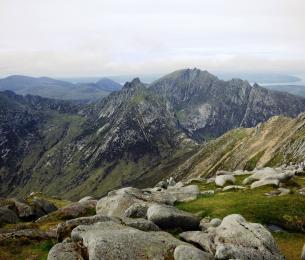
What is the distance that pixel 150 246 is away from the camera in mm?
33000

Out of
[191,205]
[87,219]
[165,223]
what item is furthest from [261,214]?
[87,219]

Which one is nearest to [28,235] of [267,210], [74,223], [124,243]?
[74,223]

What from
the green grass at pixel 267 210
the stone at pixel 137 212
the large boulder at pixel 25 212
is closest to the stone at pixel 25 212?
the large boulder at pixel 25 212

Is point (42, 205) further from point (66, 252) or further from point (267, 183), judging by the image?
point (66, 252)

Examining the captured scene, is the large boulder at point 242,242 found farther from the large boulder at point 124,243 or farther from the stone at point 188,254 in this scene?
the large boulder at point 124,243

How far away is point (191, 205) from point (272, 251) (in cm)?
2422

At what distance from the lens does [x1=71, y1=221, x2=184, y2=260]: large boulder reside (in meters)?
31.3

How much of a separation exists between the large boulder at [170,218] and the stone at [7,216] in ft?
102

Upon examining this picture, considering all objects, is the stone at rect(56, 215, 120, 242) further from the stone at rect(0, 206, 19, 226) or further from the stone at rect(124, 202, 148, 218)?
the stone at rect(0, 206, 19, 226)

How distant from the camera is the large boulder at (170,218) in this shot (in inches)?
1715

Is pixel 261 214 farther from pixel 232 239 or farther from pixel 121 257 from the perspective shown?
pixel 121 257

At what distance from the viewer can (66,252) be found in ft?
108

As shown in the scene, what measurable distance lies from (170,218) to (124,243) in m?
11.8

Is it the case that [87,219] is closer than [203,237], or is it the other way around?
[203,237]
